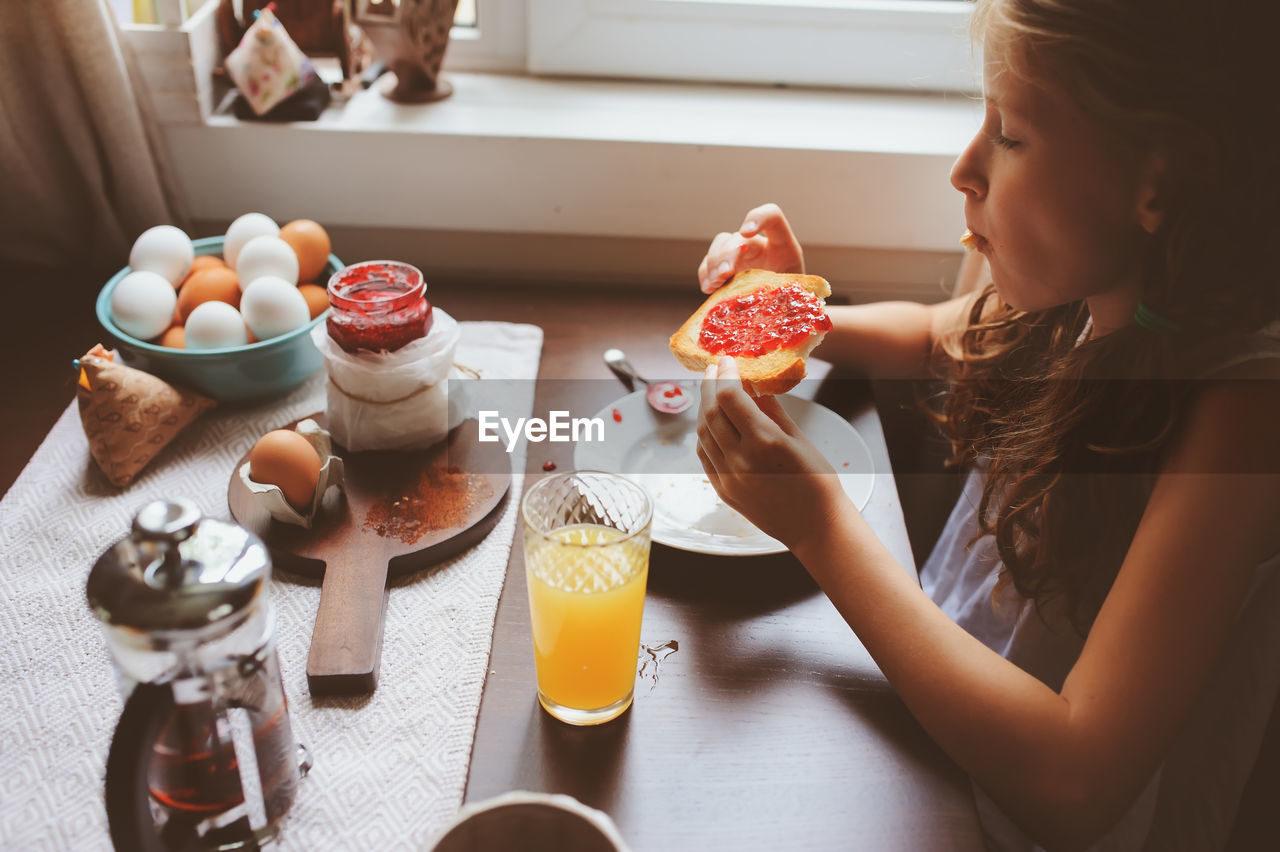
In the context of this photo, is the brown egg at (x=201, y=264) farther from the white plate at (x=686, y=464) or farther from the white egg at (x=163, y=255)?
the white plate at (x=686, y=464)

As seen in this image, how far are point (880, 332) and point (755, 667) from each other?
588 millimetres

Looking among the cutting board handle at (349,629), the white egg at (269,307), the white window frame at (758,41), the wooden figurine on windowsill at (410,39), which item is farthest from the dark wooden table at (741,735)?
the white window frame at (758,41)

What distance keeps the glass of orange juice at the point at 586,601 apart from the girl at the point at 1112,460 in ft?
0.58

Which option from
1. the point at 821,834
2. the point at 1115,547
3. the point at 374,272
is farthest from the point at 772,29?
the point at 821,834

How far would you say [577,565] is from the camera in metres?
0.71

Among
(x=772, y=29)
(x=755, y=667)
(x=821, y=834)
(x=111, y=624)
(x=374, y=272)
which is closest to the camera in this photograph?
(x=111, y=624)

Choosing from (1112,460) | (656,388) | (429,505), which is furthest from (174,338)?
(1112,460)

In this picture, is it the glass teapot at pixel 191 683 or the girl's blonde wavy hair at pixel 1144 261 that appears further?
the girl's blonde wavy hair at pixel 1144 261

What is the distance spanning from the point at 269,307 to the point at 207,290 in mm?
108

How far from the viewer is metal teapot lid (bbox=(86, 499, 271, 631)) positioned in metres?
0.51

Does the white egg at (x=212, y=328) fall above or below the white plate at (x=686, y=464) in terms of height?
above

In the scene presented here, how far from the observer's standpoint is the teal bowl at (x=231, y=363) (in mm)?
1043

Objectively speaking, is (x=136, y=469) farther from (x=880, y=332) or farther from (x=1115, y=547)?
(x=1115, y=547)

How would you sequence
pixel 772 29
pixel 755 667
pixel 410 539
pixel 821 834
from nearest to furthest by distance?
pixel 821 834 → pixel 755 667 → pixel 410 539 → pixel 772 29
